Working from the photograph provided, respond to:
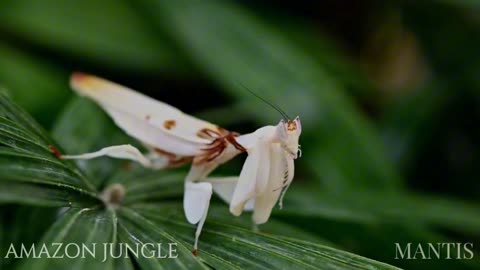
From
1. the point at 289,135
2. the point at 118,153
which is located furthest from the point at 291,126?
the point at 118,153

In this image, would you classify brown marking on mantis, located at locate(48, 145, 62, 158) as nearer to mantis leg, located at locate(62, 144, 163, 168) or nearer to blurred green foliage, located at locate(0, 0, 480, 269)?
mantis leg, located at locate(62, 144, 163, 168)

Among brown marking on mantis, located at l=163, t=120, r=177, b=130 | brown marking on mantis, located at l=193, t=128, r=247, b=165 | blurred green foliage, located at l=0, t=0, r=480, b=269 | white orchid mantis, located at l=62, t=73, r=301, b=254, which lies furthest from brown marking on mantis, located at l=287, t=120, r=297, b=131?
blurred green foliage, located at l=0, t=0, r=480, b=269

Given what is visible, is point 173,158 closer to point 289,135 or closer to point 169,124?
point 169,124

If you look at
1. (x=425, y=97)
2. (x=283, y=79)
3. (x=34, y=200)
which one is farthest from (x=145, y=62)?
(x=34, y=200)

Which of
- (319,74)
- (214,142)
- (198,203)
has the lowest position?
(198,203)

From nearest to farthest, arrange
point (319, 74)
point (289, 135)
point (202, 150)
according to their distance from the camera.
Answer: point (289, 135)
point (202, 150)
point (319, 74)

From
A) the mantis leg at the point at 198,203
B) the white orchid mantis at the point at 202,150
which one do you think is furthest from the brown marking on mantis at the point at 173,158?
the mantis leg at the point at 198,203

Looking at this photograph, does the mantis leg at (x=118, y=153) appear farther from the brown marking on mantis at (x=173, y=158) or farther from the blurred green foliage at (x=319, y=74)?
the blurred green foliage at (x=319, y=74)
